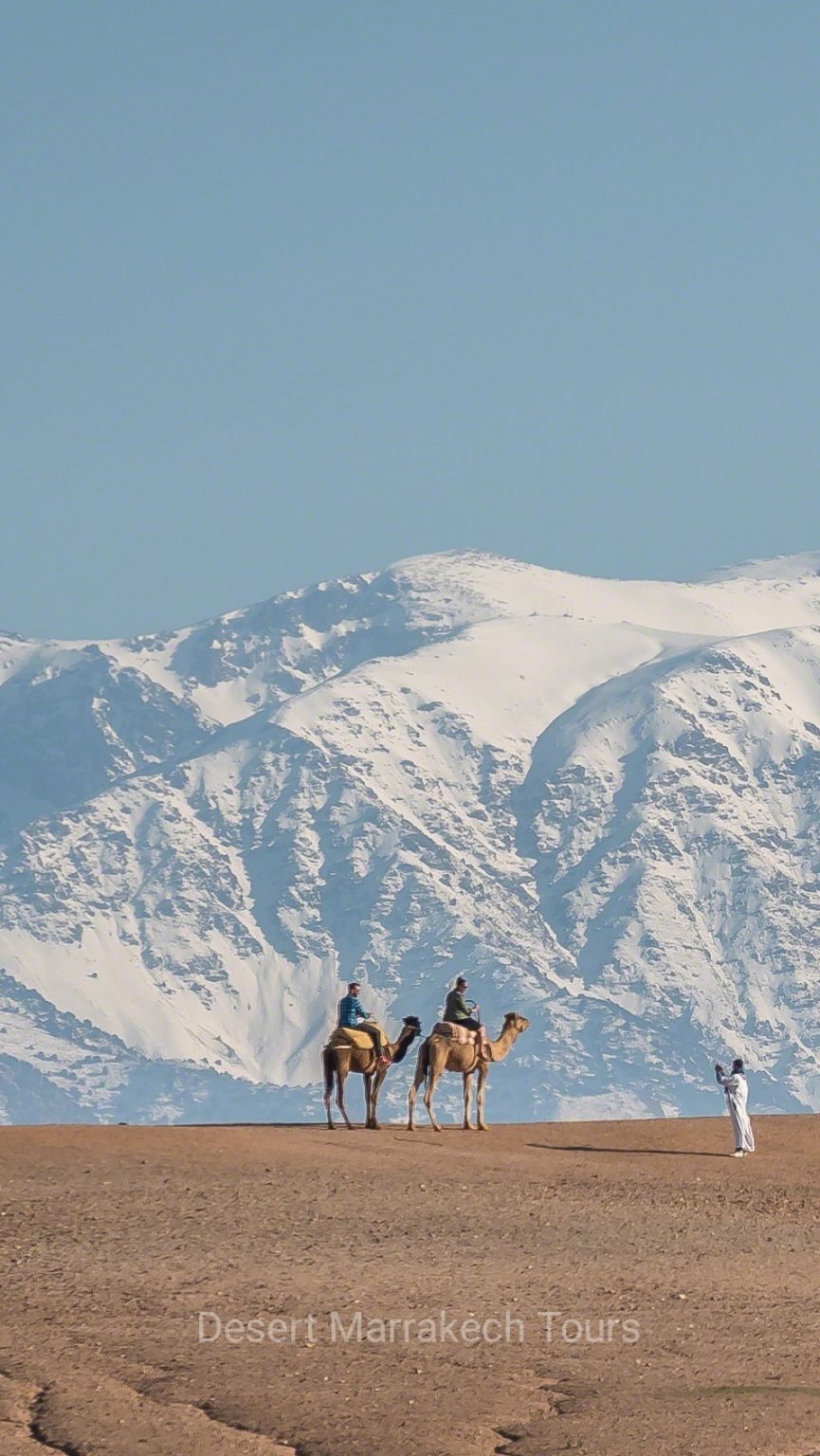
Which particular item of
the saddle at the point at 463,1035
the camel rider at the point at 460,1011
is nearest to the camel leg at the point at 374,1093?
Result: the saddle at the point at 463,1035

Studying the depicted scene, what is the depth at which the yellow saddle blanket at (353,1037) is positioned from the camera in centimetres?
3906

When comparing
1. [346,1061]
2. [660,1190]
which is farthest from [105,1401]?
[346,1061]

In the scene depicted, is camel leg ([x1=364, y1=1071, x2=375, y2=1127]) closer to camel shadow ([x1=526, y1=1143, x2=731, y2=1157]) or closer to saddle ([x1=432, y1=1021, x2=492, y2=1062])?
saddle ([x1=432, y1=1021, x2=492, y2=1062])

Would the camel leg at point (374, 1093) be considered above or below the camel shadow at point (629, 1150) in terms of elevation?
above

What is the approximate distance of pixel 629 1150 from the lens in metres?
40.0

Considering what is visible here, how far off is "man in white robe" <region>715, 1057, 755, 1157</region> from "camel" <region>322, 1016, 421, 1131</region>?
492 cm

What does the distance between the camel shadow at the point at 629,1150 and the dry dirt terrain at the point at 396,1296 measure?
134mm

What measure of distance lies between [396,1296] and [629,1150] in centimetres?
1420

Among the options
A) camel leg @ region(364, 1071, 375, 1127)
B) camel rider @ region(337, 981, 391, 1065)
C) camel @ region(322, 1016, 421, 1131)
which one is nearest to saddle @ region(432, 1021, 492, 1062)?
camel @ region(322, 1016, 421, 1131)

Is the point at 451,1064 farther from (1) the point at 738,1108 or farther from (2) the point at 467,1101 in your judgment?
(1) the point at 738,1108

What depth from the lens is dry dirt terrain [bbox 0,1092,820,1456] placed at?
21078mm

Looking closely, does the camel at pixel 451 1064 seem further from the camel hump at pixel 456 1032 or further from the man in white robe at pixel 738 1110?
the man in white robe at pixel 738 1110

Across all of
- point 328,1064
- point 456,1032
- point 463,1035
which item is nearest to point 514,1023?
point 463,1035

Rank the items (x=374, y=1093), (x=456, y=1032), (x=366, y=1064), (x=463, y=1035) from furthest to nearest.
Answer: (x=374, y=1093)
(x=463, y=1035)
(x=456, y=1032)
(x=366, y=1064)
